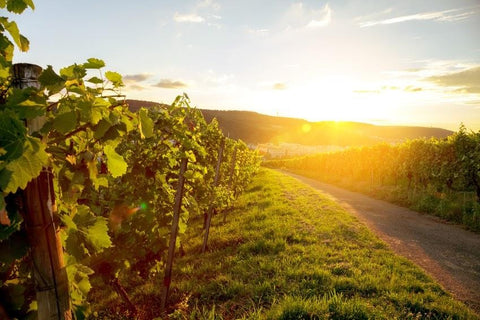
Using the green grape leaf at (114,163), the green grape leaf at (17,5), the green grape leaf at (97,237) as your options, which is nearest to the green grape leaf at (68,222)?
the green grape leaf at (97,237)

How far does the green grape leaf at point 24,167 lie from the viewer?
1.28 metres

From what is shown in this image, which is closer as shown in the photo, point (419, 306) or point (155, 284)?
point (419, 306)

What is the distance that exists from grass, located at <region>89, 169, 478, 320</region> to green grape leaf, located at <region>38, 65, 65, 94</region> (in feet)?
12.5

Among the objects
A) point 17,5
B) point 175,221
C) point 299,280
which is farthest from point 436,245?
point 17,5

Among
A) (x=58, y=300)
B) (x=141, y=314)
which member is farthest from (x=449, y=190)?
(x=58, y=300)

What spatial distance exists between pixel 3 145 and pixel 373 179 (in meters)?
26.6

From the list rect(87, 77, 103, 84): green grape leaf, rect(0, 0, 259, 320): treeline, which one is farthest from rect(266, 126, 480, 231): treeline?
rect(87, 77, 103, 84): green grape leaf

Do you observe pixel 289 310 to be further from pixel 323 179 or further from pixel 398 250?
pixel 323 179

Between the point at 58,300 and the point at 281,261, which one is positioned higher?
the point at 58,300

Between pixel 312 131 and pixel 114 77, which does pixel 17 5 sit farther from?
pixel 312 131

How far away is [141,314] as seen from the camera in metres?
5.09

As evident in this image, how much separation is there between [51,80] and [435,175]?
732 inches

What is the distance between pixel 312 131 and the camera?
161500mm

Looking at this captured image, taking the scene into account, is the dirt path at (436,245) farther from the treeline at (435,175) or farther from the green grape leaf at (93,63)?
the green grape leaf at (93,63)
